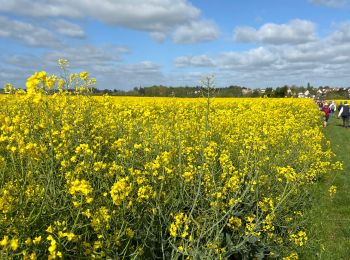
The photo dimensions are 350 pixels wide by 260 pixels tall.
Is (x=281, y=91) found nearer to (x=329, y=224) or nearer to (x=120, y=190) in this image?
(x=329, y=224)

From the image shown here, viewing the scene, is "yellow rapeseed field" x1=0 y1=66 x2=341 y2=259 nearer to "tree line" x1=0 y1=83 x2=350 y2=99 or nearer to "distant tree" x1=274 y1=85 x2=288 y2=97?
"tree line" x1=0 y1=83 x2=350 y2=99

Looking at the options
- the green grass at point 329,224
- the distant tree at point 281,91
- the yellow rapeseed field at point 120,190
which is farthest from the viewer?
the distant tree at point 281,91

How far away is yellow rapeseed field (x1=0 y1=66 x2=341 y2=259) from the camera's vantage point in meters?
2.79

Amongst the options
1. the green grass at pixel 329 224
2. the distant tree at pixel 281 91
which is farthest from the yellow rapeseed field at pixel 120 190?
the distant tree at pixel 281 91

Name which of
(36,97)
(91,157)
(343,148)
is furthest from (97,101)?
(343,148)

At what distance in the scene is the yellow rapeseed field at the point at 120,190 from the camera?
279cm

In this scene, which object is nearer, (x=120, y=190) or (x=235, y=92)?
(x=120, y=190)

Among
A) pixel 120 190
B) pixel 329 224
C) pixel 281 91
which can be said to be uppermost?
pixel 281 91

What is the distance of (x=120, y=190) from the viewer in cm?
285

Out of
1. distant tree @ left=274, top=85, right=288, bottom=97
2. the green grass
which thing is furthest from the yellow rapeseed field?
distant tree @ left=274, top=85, right=288, bottom=97

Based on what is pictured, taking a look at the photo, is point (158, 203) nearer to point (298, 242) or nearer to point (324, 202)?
point (298, 242)

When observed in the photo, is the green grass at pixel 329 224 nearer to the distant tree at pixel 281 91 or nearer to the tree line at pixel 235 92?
the tree line at pixel 235 92

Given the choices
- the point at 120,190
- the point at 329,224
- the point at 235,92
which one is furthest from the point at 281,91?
the point at 120,190

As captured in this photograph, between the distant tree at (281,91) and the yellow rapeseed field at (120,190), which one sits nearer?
the yellow rapeseed field at (120,190)
